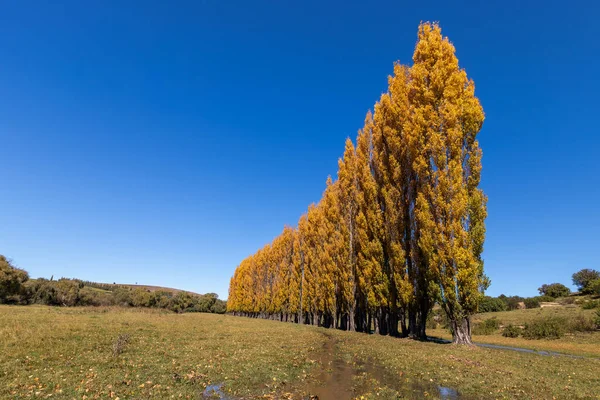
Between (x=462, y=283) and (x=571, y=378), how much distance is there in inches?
341

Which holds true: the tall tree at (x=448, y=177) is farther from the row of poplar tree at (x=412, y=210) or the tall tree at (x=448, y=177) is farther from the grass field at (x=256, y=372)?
the grass field at (x=256, y=372)

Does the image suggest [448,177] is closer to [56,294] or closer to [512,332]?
[512,332]

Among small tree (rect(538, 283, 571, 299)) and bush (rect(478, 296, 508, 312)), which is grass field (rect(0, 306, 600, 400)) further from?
small tree (rect(538, 283, 571, 299))

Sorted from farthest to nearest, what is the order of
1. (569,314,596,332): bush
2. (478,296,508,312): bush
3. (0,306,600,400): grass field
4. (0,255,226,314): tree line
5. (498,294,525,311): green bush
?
(498,294,525,311): green bush < (478,296,508,312): bush < (0,255,226,314): tree line < (569,314,596,332): bush < (0,306,600,400): grass field

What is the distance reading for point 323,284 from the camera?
4219 cm

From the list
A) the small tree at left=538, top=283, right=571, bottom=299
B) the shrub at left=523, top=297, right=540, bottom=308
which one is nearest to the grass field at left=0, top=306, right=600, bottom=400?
the shrub at left=523, top=297, right=540, bottom=308

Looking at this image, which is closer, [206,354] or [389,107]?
[206,354]

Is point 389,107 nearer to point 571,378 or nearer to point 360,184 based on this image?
Result: point 360,184

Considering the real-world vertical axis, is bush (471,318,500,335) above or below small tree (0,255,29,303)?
below

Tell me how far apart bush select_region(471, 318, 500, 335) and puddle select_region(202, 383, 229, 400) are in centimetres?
3676

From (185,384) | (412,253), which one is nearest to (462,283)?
(412,253)

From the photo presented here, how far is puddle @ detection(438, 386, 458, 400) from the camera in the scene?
8989mm

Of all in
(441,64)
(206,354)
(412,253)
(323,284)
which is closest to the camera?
(206,354)

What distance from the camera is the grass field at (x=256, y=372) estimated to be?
29.5ft
